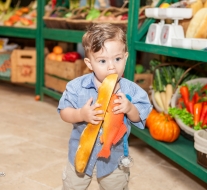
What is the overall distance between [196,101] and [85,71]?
4.78 feet

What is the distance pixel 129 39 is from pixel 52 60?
59.1 inches

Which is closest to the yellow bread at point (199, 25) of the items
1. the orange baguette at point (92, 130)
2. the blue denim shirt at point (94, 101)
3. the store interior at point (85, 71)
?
the store interior at point (85, 71)

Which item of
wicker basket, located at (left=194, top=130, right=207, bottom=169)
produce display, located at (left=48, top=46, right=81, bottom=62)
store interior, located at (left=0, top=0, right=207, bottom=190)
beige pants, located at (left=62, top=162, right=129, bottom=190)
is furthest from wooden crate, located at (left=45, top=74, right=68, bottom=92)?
beige pants, located at (left=62, top=162, right=129, bottom=190)

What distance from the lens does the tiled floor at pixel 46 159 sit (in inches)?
85.0

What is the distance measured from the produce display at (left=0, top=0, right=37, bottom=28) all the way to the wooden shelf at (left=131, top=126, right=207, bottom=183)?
8.55ft

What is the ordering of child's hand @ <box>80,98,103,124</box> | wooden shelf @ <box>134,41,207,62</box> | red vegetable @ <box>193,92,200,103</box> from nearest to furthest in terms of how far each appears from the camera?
child's hand @ <box>80,98,103,124</box>
wooden shelf @ <box>134,41,207,62</box>
red vegetable @ <box>193,92,200,103</box>

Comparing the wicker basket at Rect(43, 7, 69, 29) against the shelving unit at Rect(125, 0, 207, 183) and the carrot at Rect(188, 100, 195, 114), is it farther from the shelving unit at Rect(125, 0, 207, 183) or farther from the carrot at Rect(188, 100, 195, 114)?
the carrot at Rect(188, 100, 195, 114)

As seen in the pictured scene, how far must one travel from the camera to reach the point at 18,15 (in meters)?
4.96

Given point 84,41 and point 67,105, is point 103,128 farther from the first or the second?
point 84,41

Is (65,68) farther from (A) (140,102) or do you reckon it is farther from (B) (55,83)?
(A) (140,102)

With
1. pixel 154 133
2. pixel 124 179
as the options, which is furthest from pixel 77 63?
pixel 124 179

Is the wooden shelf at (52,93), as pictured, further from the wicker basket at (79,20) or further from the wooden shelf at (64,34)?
the wicker basket at (79,20)

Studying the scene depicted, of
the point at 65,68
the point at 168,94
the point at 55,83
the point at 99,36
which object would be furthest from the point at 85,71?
the point at 99,36

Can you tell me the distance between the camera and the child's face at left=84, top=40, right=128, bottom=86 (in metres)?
1.31
